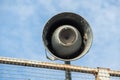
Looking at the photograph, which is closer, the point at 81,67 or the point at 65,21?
the point at 81,67

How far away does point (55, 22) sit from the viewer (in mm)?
15641

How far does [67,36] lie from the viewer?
588 inches

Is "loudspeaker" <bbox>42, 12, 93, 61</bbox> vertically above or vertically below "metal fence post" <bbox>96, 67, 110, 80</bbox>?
above

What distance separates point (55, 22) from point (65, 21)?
464 millimetres

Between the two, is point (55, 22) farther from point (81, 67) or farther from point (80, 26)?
point (81, 67)

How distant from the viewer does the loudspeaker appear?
14.7 m

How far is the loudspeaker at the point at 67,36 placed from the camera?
1472 centimetres

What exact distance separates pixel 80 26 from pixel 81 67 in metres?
2.06

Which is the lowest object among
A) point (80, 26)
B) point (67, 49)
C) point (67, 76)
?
point (67, 76)

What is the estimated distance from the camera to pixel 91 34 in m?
15.5

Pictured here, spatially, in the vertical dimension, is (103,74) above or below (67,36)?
below

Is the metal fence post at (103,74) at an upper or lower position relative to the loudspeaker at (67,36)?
lower

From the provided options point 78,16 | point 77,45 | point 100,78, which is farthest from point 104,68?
point 78,16

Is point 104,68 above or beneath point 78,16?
beneath
